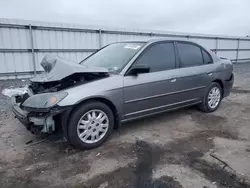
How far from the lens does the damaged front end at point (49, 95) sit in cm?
271

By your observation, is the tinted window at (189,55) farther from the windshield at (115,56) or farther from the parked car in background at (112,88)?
the windshield at (115,56)

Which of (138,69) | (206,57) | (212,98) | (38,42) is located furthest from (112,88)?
(38,42)

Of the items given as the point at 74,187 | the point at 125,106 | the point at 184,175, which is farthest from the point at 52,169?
the point at 184,175

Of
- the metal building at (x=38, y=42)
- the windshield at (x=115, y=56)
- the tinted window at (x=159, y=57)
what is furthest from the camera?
the metal building at (x=38, y=42)

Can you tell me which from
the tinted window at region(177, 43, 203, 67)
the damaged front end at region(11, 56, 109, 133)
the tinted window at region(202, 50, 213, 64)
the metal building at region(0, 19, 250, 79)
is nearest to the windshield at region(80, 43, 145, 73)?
the damaged front end at region(11, 56, 109, 133)

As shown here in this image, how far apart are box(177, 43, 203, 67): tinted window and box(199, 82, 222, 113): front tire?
27.6 inches

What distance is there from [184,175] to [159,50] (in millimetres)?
2236

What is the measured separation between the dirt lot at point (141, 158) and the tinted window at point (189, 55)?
1245 mm

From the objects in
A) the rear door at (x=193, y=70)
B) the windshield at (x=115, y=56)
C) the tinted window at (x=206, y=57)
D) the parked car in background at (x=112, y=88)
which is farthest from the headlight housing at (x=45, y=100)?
the tinted window at (x=206, y=57)

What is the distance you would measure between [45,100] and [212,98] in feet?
12.1

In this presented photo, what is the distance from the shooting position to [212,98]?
15.6 ft

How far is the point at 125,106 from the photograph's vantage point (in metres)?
3.31

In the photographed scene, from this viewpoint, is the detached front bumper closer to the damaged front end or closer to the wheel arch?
the damaged front end

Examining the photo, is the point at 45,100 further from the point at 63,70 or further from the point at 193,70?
the point at 193,70
